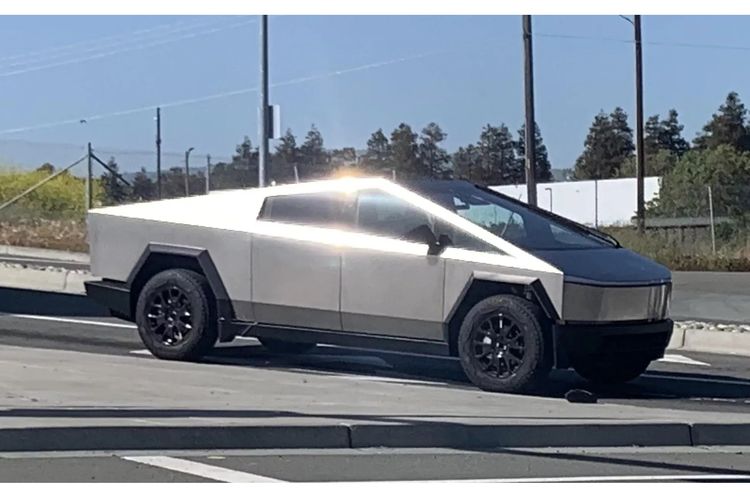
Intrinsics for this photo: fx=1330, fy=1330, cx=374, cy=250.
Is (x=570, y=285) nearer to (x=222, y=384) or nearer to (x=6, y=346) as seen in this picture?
(x=222, y=384)

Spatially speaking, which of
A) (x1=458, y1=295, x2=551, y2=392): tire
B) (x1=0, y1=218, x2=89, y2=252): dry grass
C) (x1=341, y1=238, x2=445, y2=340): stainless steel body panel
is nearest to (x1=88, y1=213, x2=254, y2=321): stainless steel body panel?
(x1=341, y1=238, x2=445, y2=340): stainless steel body panel

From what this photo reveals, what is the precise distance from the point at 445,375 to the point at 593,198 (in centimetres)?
4524

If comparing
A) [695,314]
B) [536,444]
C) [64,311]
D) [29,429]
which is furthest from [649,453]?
[695,314]

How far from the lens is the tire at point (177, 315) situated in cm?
Result: 1039

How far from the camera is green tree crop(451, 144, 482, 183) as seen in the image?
169ft

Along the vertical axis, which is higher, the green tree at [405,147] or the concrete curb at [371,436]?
the green tree at [405,147]

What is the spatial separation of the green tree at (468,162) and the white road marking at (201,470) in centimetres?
4392

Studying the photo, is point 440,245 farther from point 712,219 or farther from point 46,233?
point 712,219

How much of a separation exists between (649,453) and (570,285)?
185 centimetres

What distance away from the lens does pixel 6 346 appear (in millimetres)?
11211

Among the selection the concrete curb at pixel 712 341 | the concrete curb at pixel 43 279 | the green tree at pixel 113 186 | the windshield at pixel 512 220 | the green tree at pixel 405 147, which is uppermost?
the green tree at pixel 405 147

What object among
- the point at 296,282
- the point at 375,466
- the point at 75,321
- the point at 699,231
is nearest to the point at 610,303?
the point at 296,282

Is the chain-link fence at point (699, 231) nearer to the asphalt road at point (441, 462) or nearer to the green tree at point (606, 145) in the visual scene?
the asphalt road at point (441, 462)

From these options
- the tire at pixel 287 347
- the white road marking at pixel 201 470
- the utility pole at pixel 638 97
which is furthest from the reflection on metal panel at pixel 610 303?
the utility pole at pixel 638 97
